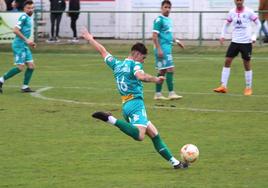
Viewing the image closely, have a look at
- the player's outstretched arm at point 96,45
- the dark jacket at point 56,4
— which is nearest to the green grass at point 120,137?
the player's outstretched arm at point 96,45

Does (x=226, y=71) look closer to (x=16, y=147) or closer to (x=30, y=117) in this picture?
(x=30, y=117)

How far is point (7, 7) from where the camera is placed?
36.4 m

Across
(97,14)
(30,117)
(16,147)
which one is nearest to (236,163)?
(16,147)

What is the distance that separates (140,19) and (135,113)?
23428mm

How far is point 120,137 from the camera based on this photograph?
13297 millimetres

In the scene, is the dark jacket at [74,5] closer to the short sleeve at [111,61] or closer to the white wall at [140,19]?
the white wall at [140,19]

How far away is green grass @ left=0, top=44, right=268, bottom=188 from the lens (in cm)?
1009

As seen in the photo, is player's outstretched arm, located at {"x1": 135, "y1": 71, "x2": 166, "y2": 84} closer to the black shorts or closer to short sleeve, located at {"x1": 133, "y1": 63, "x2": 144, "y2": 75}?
short sleeve, located at {"x1": 133, "y1": 63, "x2": 144, "y2": 75}

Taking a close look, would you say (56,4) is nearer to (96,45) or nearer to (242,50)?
(242,50)

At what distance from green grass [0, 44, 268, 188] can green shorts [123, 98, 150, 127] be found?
1.88 ft

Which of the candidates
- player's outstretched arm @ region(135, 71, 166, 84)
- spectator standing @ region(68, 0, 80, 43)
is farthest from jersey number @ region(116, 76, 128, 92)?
spectator standing @ region(68, 0, 80, 43)

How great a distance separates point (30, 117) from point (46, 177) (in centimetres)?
547

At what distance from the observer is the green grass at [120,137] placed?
10.1m

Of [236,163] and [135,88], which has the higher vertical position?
[135,88]
